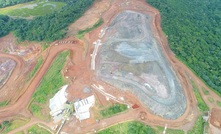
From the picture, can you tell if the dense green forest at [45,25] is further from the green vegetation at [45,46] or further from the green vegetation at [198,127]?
the green vegetation at [198,127]

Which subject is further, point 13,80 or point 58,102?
point 13,80

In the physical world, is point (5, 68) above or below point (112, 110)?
above

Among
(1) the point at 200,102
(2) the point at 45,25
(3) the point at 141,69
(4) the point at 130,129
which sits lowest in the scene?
(1) the point at 200,102

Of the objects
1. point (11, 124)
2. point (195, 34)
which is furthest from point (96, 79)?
point (195, 34)

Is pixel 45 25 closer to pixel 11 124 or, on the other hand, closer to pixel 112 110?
pixel 11 124

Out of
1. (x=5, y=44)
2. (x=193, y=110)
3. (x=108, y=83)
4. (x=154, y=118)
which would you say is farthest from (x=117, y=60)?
(x=5, y=44)

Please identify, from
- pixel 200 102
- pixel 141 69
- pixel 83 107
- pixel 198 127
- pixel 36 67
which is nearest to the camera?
pixel 198 127

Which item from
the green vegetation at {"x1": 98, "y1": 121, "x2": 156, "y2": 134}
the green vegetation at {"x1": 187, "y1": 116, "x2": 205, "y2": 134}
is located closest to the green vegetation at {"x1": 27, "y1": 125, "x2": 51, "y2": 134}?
the green vegetation at {"x1": 98, "y1": 121, "x2": 156, "y2": 134}

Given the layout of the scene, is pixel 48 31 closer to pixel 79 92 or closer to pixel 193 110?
pixel 79 92
